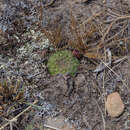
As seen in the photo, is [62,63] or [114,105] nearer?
[114,105]

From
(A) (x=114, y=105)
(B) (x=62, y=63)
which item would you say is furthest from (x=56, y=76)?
(A) (x=114, y=105)

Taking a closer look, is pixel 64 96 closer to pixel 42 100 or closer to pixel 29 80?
pixel 42 100

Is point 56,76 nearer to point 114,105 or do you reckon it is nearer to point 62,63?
point 62,63

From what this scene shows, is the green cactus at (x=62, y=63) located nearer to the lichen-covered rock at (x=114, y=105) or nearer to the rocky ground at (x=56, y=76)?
the rocky ground at (x=56, y=76)

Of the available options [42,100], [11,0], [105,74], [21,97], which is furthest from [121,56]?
[11,0]

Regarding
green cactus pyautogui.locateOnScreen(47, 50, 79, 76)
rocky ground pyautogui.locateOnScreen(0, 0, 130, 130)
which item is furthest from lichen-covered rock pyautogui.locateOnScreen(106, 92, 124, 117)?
green cactus pyautogui.locateOnScreen(47, 50, 79, 76)

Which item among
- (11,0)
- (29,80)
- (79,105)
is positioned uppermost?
(11,0)

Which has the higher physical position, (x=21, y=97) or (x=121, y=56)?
(x=121, y=56)
